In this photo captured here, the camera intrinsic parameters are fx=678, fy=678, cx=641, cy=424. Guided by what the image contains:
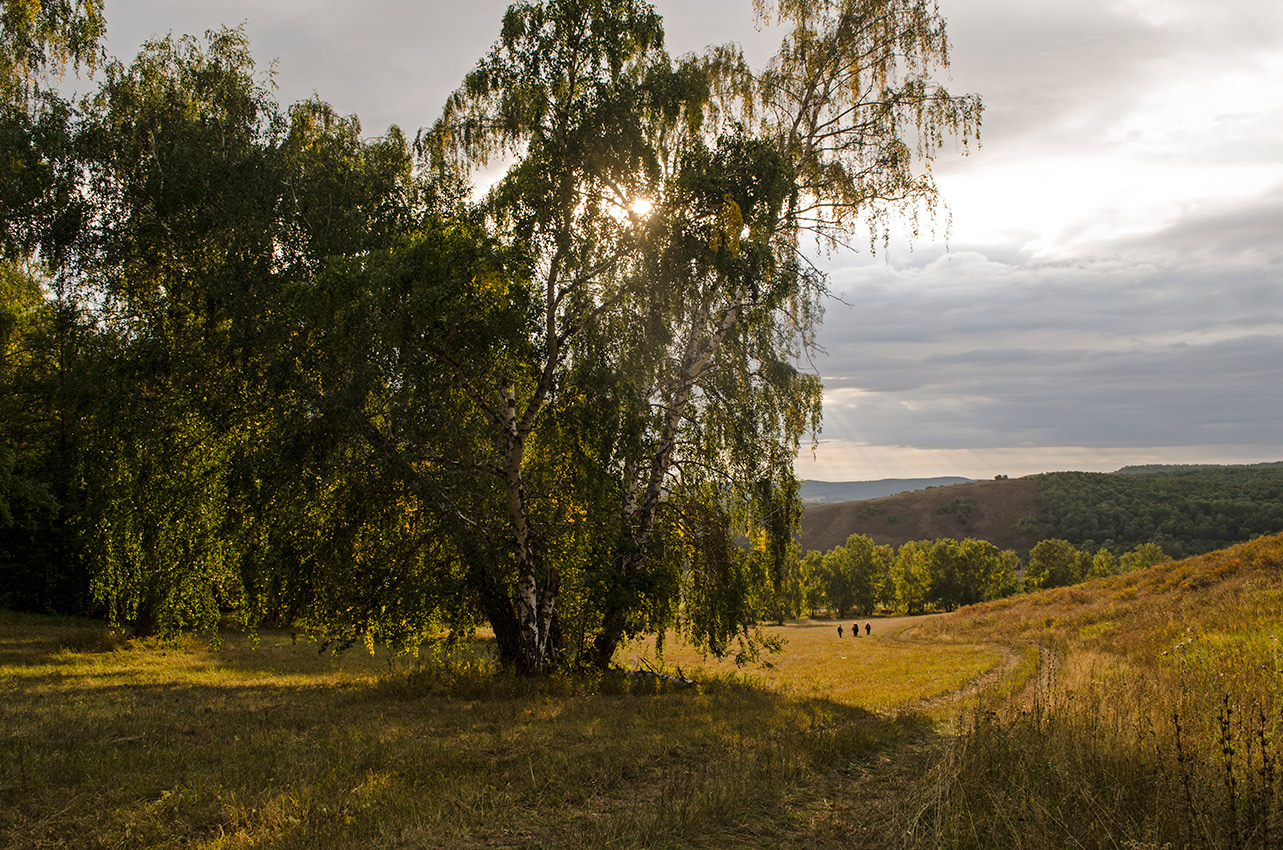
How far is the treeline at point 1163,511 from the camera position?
114938 mm

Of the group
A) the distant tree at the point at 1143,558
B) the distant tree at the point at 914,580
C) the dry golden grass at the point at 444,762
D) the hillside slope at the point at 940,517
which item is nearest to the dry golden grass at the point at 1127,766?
the dry golden grass at the point at 444,762

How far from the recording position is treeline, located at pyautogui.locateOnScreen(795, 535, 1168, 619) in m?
92.8

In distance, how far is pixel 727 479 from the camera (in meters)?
14.8

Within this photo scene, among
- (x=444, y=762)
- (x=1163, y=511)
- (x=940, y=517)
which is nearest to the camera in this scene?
(x=444, y=762)

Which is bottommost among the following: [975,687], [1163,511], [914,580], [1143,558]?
[914,580]

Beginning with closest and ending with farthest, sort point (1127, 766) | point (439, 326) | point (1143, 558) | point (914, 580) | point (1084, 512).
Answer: point (1127, 766) < point (439, 326) < point (914, 580) < point (1143, 558) < point (1084, 512)

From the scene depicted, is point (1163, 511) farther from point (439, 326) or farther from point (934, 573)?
point (439, 326)

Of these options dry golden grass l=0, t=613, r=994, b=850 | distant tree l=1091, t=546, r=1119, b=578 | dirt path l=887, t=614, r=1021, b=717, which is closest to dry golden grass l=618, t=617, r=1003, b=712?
dirt path l=887, t=614, r=1021, b=717

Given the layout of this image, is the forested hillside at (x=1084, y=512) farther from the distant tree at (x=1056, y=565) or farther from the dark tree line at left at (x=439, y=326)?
the dark tree line at left at (x=439, y=326)

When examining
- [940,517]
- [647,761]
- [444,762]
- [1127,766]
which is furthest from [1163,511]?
[444,762]

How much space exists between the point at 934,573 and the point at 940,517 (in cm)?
8084

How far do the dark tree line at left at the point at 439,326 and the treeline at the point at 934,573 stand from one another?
8032cm

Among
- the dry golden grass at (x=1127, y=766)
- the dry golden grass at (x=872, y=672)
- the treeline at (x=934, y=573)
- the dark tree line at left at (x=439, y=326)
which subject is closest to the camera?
the dry golden grass at (x=1127, y=766)

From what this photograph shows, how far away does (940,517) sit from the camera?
167625 millimetres
